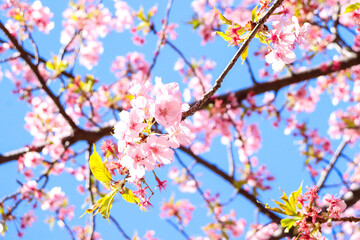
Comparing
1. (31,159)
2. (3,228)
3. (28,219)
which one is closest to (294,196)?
(3,228)

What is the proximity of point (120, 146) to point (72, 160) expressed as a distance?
3690mm

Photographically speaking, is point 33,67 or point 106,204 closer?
point 106,204

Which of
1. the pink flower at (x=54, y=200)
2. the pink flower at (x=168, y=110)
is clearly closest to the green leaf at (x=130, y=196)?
the pink flower at (x=168, y=110)

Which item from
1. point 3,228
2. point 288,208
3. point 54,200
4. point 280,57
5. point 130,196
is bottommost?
point 288,208

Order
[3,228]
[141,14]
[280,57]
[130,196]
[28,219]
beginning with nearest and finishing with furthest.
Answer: [130,196] < [280,57] < [3,228] < [141,14] < [28,219]

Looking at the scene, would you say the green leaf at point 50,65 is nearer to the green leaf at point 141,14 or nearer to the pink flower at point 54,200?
the green leaf at point 141,14

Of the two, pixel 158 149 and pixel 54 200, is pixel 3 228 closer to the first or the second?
pixel 54 200

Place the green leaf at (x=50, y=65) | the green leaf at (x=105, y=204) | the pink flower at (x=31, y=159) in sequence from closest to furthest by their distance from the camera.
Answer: the green leaf at (x=105, y=204) < the green leaf at (x=50, y=65) < the pink flower at (x=31, y=159)

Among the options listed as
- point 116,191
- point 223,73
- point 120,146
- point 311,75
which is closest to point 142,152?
point 120,146

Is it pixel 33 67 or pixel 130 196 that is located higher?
pixel 33 67

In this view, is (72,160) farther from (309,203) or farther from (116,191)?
(309,203)

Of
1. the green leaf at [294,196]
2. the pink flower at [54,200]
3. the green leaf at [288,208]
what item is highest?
the pink flower at [54,200]

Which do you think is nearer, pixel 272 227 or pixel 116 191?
pixel 116 191

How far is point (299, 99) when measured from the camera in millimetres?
6324
